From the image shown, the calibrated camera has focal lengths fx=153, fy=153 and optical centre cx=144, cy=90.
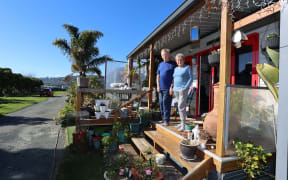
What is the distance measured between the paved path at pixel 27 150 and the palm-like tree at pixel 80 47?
5723 mm

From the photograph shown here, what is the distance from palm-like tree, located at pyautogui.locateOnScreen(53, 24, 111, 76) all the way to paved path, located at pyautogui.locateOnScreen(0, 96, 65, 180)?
18.8 feet

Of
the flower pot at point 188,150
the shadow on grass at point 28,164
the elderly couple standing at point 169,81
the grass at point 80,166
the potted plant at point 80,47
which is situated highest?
the potted plant at point 80,47

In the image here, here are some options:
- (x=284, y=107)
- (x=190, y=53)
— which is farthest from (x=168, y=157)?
(x=190, y=53)

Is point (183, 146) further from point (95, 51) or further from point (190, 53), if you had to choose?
point (95, 51)

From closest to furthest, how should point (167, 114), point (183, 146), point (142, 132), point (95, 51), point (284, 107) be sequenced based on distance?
point (284, 107) → point (183, 146) → point (167, 114) → point (142, 132) → point (95, 51)

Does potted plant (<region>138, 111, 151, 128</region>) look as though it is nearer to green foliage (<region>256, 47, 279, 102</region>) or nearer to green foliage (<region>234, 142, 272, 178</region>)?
green foliage (<region>234, 142, 272, 178</region>)

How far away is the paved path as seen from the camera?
3182 mm

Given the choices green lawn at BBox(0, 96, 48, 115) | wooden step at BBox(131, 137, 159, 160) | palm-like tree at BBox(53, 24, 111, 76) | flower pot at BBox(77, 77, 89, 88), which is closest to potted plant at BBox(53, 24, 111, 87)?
palm-like tree at BBox(53, 24, 111, 76)

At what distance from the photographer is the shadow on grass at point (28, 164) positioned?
121 inches

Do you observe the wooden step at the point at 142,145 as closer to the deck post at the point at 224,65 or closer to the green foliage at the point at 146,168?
the green foliage at the point at 146,168

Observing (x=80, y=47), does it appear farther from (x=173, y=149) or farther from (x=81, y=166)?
(x=173, y=149)

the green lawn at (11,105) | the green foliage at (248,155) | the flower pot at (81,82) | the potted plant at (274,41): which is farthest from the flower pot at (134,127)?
the green lawn at (11,105)

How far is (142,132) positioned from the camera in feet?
12.7

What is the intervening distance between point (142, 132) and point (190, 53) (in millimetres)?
3456
